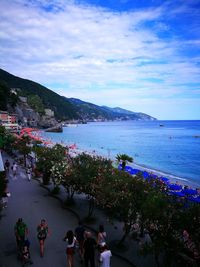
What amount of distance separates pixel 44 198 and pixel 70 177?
191 inches

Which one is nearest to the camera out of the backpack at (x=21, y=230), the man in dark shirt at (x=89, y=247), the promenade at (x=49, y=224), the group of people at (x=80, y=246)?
the group of people at (x=80, y=246)

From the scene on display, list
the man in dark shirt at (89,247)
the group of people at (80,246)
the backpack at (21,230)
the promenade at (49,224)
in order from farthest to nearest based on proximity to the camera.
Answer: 1. the promenade at (49,224)
2. the backpack at (21,230)
3. the man in dark shirt at (89,247)
4. the group of people at (80,246)

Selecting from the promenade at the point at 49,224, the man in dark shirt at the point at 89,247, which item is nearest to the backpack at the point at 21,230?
the promenade at the point at 49,224

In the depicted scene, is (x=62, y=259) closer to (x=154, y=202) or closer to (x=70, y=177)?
(x=154, y=202)

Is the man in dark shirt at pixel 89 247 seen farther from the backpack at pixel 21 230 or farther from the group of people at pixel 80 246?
the backpack at pixel 21 230

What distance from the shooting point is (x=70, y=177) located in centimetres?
1517

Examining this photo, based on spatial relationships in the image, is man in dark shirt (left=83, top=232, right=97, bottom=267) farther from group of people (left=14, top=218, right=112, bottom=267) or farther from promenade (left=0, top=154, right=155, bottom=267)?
promenade (left=0, top=154, right=155, bottom=267)

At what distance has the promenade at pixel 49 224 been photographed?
1035 cm

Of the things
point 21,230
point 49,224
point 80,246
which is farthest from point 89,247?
point 49,224

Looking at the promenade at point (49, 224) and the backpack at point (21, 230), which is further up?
the backpack at point (21, 230)

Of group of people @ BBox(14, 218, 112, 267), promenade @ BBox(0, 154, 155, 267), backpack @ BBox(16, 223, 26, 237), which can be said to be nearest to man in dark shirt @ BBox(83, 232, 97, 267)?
group of people @ BBox(14, 218, 112, 267)

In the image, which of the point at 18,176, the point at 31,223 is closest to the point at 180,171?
the point at 18,176

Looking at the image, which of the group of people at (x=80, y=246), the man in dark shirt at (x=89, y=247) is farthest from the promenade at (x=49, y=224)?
the man in dark shirt at (x=89, y=247)

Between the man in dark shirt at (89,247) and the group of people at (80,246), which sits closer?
the group of people at (80,246)
